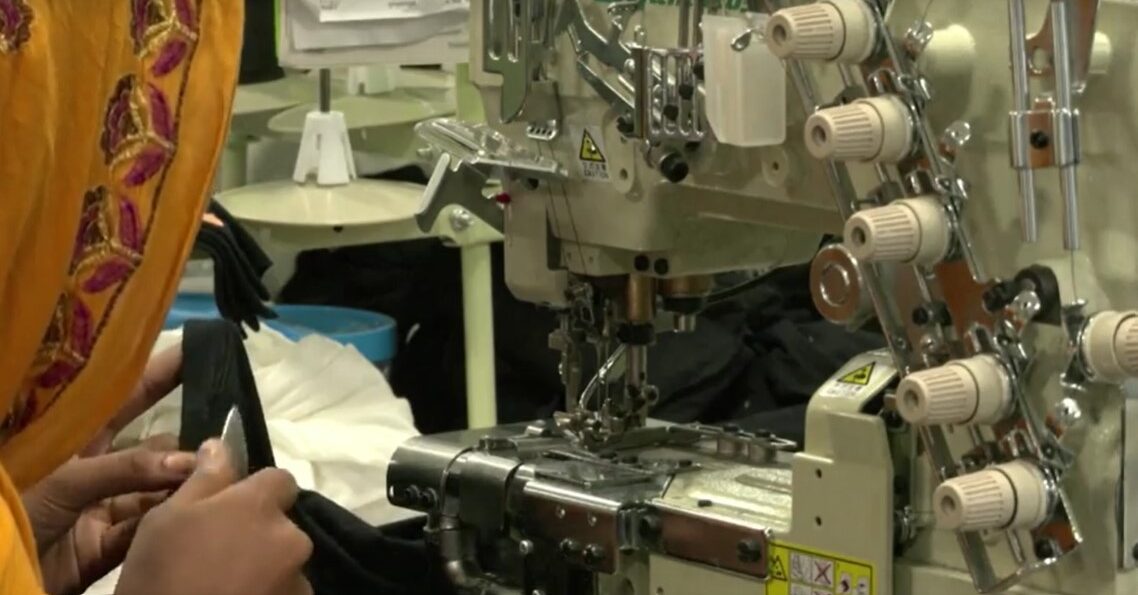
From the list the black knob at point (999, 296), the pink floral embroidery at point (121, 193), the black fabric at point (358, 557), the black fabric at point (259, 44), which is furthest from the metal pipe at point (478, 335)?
the pink floral embroidery at point (121, 193)

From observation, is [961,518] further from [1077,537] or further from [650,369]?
[650,369]

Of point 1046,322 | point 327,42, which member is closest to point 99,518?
point 1046,322

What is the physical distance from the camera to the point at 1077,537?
124 centimetres

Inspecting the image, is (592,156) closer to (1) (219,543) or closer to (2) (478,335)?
(1) (219,543)

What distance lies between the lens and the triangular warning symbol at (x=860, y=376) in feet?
4.55

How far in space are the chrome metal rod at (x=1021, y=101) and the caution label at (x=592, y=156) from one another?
423 mm

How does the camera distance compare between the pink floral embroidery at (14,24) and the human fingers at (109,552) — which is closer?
the pink floral embroidery at (14,24)

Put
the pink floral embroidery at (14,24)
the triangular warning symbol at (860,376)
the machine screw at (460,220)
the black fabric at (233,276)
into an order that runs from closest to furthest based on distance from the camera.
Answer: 1. the pink floral embroidery at (14,24)
2. the triangular warning symbol at (860,376)
3. the black fabric at (233,276)
4. the machine screw at (460,220)

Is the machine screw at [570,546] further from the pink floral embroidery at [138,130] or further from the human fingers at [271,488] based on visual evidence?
the pink floral embroidery at [138,130]

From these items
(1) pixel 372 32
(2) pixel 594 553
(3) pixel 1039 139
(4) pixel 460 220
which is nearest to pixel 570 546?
(2) pixel 594 553

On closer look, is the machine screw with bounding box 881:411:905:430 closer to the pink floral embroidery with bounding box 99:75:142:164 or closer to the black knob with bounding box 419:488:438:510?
the black knob with bounding box 419:488:438:510

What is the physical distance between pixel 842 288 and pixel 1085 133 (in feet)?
0.65

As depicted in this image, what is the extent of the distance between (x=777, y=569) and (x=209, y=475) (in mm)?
422

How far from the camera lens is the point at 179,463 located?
135 cm
